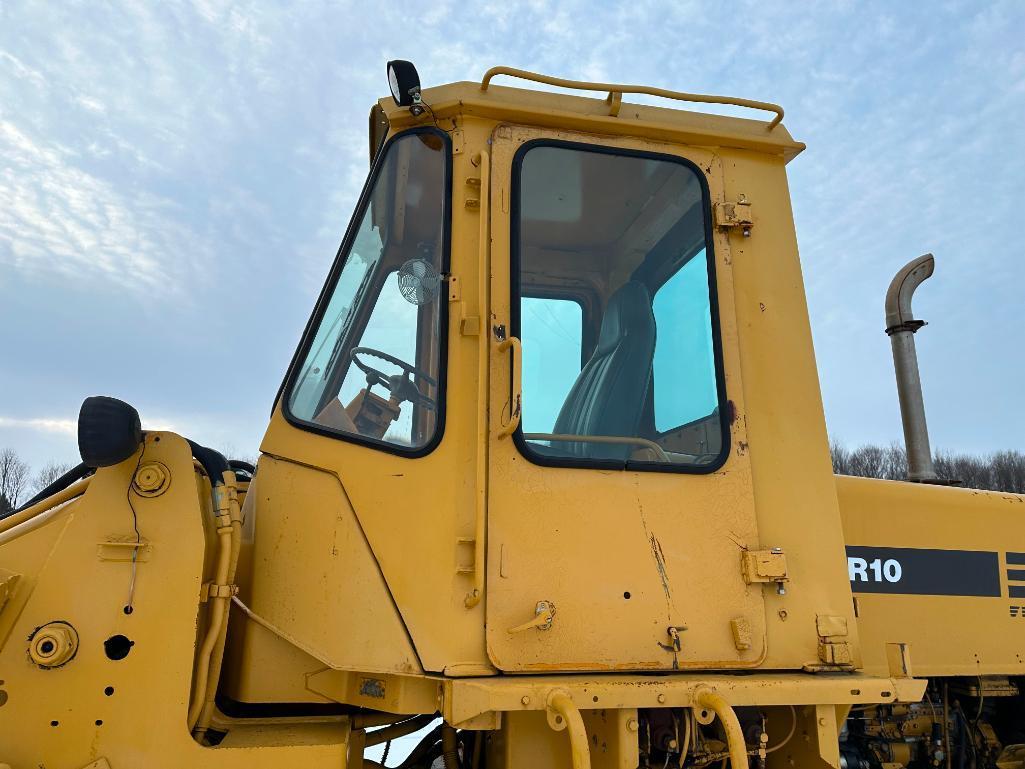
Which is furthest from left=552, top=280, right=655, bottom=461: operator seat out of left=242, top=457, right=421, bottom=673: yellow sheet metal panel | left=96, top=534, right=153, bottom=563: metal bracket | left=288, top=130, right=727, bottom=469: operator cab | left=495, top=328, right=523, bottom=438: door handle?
left=96, top=534, right=153, bottom=563: metal bracket

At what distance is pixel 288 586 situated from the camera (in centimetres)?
218

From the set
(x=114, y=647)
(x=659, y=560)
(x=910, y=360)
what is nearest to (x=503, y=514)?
(x=659, y=560)

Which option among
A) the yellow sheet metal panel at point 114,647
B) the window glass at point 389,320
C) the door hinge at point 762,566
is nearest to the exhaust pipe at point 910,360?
the door hinge at point 762,566

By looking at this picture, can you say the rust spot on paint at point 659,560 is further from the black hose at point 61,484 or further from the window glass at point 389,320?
the black hose at point 61,484

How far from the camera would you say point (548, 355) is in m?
2.49

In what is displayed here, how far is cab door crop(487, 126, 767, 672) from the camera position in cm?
209

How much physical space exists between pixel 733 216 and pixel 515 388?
3.35 feet

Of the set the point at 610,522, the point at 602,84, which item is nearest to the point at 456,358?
the point at 610,522

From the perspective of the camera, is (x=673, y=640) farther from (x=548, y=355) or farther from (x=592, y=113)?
(x=592, y=113)

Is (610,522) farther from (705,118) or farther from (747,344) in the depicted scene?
(705,118)

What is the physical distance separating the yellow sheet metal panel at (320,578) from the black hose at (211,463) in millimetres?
124

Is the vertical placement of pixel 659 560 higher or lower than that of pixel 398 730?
higher

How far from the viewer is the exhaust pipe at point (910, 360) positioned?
10.8ft

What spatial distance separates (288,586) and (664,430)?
1231 mm
